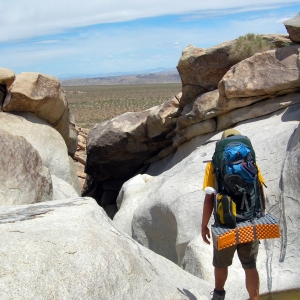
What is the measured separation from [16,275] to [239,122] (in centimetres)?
878

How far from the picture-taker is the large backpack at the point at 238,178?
4.75 meters

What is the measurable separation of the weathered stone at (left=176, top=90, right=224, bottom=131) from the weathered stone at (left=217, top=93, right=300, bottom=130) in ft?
0.96

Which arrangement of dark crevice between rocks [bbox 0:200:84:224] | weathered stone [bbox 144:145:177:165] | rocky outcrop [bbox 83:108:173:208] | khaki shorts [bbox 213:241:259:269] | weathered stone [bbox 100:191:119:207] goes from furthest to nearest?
weathered stone [bbox 100:191:119:207]
weathered stone [bbox 144:145:177:165]
rocky outcrop [bbox 83:108:173:208]
dark crevice between rocks [bbox 0:200:84:224]
khaki shorts [bbox 213:241:259:269]

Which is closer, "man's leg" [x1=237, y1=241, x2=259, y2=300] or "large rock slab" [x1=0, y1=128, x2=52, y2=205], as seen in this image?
"man's leg" [x1=237, y1=241, x2=259, y2=300]

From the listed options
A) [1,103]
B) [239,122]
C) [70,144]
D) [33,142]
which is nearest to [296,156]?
[239,122]

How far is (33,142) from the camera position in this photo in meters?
13.0

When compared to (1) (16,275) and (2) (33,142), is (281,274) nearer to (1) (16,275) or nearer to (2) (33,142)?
(1) (16,275)

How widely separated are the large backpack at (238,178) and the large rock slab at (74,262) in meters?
1.05

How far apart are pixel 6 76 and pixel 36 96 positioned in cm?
100

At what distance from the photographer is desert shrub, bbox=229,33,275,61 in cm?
1265

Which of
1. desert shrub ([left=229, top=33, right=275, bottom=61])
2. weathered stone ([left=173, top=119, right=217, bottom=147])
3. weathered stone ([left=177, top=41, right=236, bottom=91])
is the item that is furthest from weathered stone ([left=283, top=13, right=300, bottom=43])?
weathered stone ([left=173, top=119, right=217, bottom=147])

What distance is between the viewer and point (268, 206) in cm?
801

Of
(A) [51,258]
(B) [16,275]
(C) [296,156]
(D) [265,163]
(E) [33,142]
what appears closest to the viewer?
(B) [16,275]

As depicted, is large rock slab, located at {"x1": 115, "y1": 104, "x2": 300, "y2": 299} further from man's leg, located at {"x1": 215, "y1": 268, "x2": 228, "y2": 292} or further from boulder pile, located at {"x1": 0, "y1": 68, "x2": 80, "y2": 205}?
boulder pile, located at {"x1": 0, "y1": 68, "x2": 80, "y2": 205}
